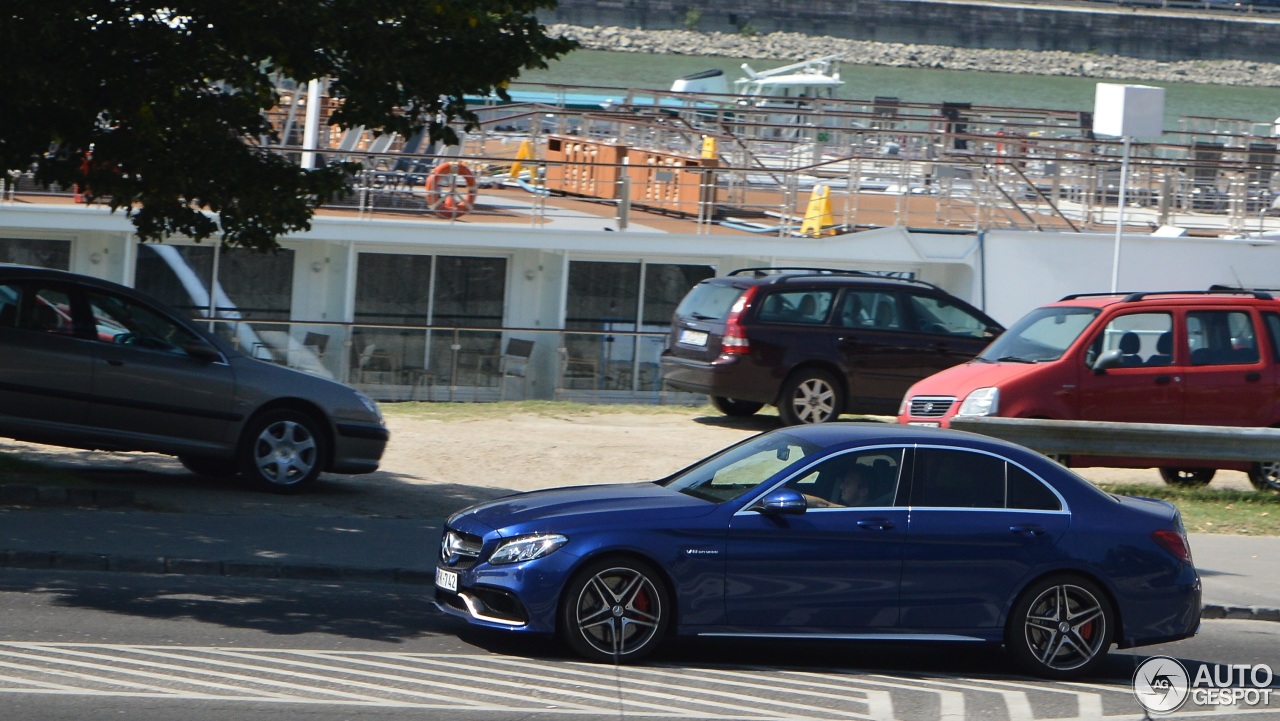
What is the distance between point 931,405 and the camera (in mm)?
14969

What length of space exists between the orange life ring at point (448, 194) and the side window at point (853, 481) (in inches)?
548

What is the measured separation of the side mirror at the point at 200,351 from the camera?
40.5 feet

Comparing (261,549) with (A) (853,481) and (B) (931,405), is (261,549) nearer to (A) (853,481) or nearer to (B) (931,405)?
(A) (853,481)

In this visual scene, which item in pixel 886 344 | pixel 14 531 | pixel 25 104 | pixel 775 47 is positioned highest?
pixel 775 47

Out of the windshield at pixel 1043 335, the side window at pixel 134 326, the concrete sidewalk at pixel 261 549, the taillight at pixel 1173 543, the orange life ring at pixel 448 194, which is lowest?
the concrete sidewalk at pixel 261 549

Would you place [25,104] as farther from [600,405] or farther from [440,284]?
[440,284]

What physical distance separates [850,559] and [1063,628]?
128 cm

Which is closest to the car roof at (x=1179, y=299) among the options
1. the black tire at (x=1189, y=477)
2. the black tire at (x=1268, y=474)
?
the black tire at (x=1268, y=474)

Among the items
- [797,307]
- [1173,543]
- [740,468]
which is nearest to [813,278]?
[797,307]

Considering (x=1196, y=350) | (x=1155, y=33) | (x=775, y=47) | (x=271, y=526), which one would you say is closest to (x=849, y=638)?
(x=271, y=526)

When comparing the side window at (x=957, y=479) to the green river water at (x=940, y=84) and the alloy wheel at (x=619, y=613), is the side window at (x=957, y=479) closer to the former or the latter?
the alloy wheel at (x=619, y=613)

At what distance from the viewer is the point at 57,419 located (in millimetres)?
11922

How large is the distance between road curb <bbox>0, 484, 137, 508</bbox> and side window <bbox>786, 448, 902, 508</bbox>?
6033 millimetres

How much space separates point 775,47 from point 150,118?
8811 centimetres
